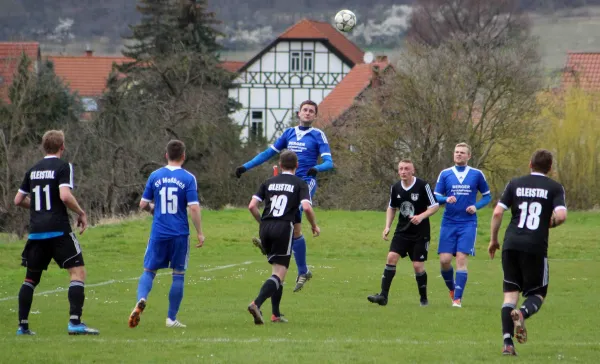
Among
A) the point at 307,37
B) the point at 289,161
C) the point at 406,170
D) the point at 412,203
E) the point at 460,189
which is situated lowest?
the point at 412,203

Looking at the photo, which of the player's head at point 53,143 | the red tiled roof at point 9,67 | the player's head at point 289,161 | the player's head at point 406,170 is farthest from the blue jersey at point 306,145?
the red tiled roof at point 9,67

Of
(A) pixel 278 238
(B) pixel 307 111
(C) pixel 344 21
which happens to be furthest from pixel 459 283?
(C) pixel 344 21

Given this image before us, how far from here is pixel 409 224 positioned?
14.3 metres

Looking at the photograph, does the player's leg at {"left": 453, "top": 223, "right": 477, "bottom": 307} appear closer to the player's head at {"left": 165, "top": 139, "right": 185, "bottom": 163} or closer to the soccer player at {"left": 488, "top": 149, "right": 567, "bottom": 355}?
the soccer player at {"left": 488, "top": 149, "right": 567, "bottom": 355}

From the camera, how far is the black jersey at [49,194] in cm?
1085

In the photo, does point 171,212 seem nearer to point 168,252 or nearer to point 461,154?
point 168,252

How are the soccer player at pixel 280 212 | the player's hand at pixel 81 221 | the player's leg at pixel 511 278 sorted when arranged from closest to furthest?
1. the player's leg at pixel 511 278
2. the player's hand at pixel 81 221
3. the soccer player at pixel 280 212

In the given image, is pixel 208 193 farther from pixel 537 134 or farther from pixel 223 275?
pixel 223 275

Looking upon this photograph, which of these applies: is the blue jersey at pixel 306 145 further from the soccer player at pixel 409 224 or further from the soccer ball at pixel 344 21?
the soccer ball at pixel 344 21

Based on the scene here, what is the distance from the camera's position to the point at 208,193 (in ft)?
167

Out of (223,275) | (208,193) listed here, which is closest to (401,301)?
(223,275)

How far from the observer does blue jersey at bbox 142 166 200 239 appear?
11.4 meters

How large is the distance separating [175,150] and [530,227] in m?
3.92

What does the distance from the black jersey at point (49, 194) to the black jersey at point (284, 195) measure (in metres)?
2.22
